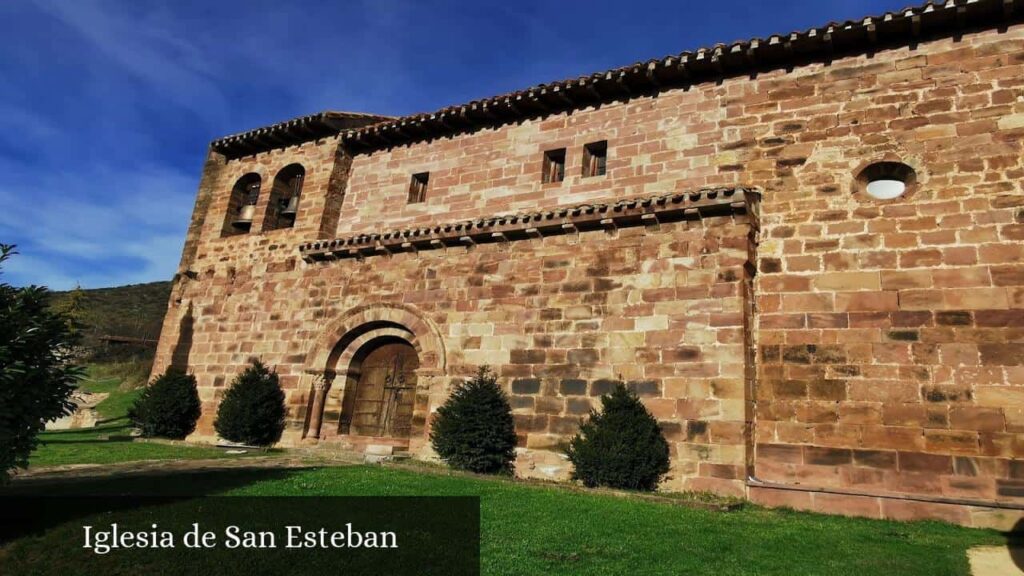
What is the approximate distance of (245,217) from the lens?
56.1ft

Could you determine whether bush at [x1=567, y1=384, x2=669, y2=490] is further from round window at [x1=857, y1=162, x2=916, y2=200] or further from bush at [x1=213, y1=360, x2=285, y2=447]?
bush at [x1=213, y1=360, x2=285, y2=447]

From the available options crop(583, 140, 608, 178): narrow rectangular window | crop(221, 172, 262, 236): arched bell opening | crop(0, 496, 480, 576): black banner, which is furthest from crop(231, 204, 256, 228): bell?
crop(0, 496, 480, 576): black banner

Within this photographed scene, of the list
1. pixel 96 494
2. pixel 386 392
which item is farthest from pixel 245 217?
pixel 96 494

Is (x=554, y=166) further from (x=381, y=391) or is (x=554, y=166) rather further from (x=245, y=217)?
(x=245, y=217)

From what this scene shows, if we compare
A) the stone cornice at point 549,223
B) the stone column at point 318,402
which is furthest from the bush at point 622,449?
the stone column at point 318,402

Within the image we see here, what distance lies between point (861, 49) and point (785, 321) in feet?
16.4

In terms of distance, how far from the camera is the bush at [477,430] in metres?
10.4

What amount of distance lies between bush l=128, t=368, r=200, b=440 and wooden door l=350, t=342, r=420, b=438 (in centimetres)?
463

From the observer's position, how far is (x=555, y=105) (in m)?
13.5

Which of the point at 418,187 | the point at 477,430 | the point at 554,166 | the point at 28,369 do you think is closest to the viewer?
the point at 28,369

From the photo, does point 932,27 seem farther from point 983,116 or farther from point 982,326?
point 982,326

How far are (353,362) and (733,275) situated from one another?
321 inches

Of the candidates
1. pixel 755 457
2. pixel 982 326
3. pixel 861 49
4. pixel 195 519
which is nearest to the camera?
pixel 195 519

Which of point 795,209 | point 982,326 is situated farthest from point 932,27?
point 982,326
